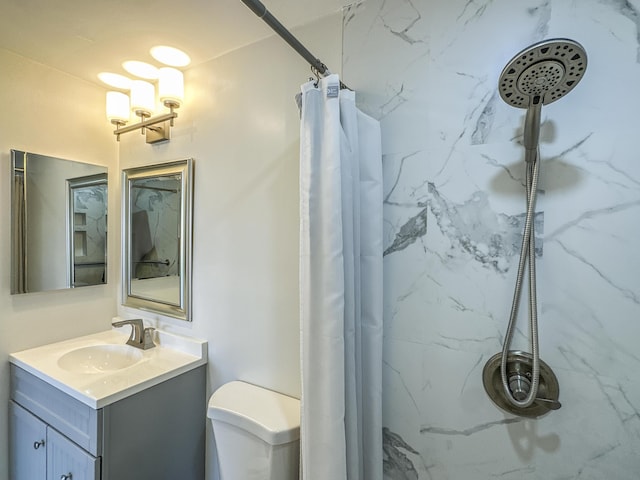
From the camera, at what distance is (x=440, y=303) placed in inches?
38.0

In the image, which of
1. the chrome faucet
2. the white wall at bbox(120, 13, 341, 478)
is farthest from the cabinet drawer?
the white wall at bbox(120, 13, 341, 478)

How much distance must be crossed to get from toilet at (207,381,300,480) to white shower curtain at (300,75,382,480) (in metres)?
0.20

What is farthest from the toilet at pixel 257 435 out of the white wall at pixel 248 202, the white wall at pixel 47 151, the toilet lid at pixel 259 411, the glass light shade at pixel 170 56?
the glass light shade at pixel 170 56

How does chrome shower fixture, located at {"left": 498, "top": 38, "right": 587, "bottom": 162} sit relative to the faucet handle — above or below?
above

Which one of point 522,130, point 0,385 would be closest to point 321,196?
point 522,130

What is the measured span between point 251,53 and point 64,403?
1714 millimetres

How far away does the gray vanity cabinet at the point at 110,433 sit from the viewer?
1103 millimetres

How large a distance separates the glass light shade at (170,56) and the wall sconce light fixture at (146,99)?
43mm

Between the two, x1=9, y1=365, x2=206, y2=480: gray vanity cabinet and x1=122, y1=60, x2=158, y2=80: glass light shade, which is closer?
x1=9, y1=365, x2=206, y2=480: gray vanity cabinet

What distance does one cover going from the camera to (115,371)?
143cm

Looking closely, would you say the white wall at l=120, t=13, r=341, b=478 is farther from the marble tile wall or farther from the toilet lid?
the marble tile wall

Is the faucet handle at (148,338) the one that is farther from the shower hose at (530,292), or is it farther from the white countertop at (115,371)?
the shower hose at (530,292)

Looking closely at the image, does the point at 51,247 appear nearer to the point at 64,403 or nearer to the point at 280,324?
the point at 64,403

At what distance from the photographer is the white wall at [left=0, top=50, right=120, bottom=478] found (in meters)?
1.42
